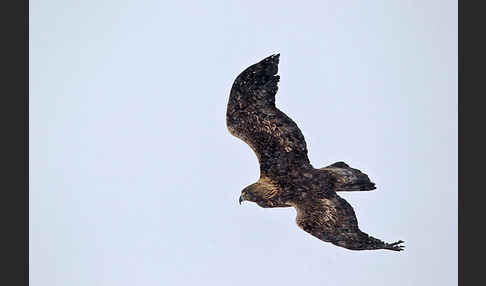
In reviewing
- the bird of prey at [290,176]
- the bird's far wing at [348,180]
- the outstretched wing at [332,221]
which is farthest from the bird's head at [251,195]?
the bird's far wing at [348,180]

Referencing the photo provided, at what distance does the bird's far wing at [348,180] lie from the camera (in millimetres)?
5902

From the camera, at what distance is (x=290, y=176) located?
5.95 metres

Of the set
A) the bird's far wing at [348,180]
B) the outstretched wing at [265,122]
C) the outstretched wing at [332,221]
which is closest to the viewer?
the outstretched wing at [265,122]

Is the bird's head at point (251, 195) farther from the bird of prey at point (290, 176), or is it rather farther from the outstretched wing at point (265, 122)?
the outstretched wing at point (265, 122)

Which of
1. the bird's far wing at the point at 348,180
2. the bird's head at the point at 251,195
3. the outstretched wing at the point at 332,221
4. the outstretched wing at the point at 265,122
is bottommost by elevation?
the outstretched wing at the point at 332,221

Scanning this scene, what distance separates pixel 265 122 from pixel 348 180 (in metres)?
1.11

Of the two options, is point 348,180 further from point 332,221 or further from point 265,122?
point 265,122

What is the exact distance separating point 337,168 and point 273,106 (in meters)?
1.03

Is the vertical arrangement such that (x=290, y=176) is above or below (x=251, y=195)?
above

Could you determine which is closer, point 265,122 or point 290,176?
point 265,122

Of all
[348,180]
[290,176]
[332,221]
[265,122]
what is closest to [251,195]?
[290,176]

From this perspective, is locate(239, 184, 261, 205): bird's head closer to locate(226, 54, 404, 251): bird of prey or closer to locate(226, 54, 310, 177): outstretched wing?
locate(226, 54, 404, 251): bird of prey

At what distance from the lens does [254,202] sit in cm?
600

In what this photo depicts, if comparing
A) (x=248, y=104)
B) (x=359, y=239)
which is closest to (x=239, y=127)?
(x=248, y=104)
